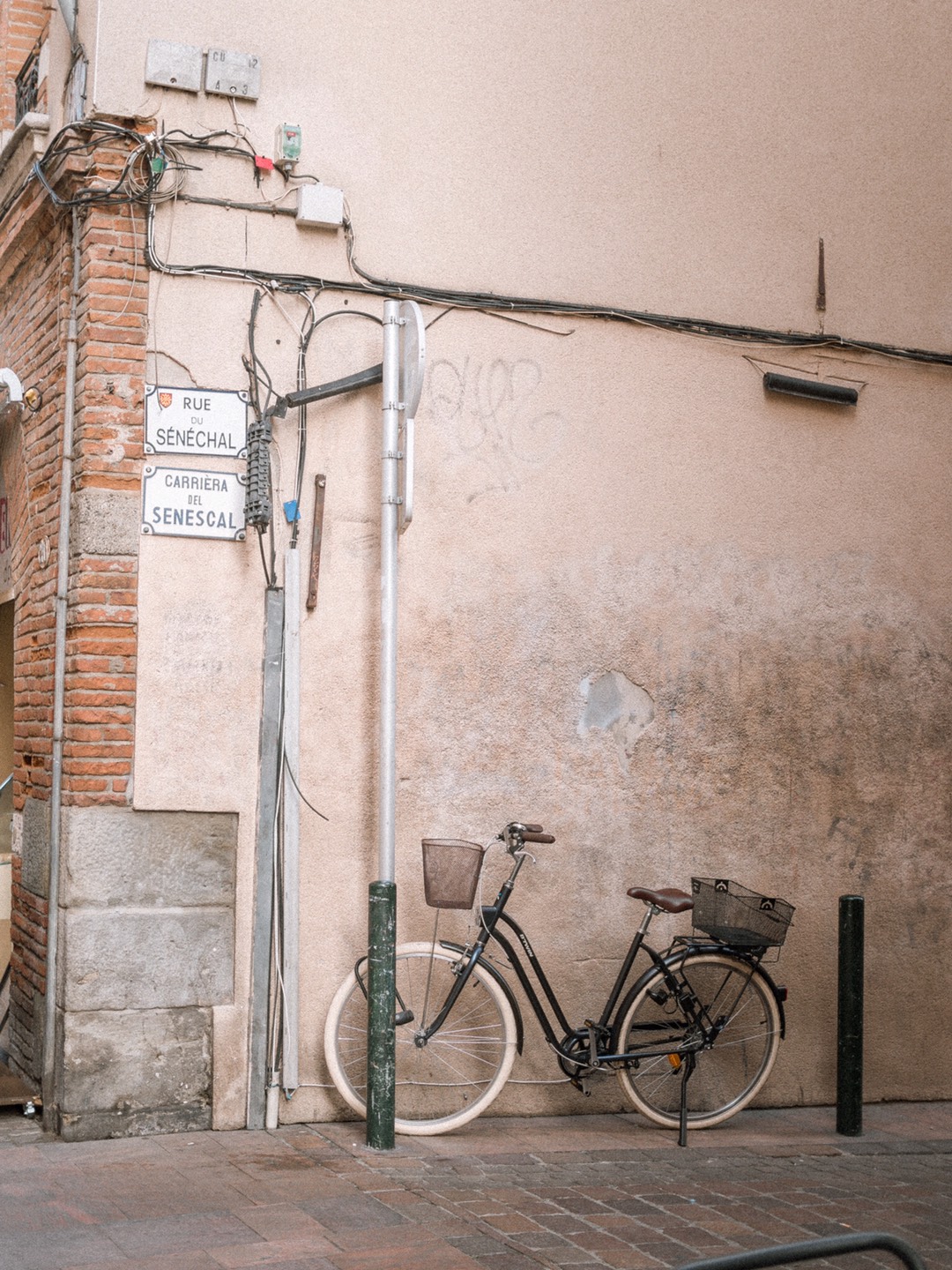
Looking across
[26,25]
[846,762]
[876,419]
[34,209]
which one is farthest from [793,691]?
[26,25]

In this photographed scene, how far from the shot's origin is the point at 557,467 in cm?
727

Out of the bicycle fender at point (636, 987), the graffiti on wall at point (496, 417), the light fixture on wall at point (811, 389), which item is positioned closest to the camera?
the bicycle fender at point (636, 987)

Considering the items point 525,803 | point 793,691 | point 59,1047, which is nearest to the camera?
point 59,1047

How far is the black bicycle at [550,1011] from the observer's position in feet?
21.4

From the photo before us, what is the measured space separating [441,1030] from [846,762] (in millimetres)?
2664

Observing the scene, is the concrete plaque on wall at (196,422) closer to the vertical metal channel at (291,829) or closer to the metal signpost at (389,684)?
the vertical metal channel at (291,829)

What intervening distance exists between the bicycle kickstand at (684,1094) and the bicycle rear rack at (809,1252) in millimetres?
3838

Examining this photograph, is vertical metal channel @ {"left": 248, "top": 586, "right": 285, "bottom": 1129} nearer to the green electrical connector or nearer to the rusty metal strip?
the rusty metal strip

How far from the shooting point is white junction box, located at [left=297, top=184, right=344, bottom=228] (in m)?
6.76

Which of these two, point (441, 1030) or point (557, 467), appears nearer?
point (441, 1030)

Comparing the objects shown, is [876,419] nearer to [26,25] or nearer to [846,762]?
[846,762]

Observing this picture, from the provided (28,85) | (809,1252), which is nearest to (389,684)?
(28,85)

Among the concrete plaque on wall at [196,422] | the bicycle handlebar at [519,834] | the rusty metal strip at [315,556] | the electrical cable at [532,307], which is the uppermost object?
the electrical cable at [532,307]

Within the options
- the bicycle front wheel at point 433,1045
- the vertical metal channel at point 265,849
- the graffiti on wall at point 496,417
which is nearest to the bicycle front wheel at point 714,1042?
the bicycle front wheel at point 433,1045
